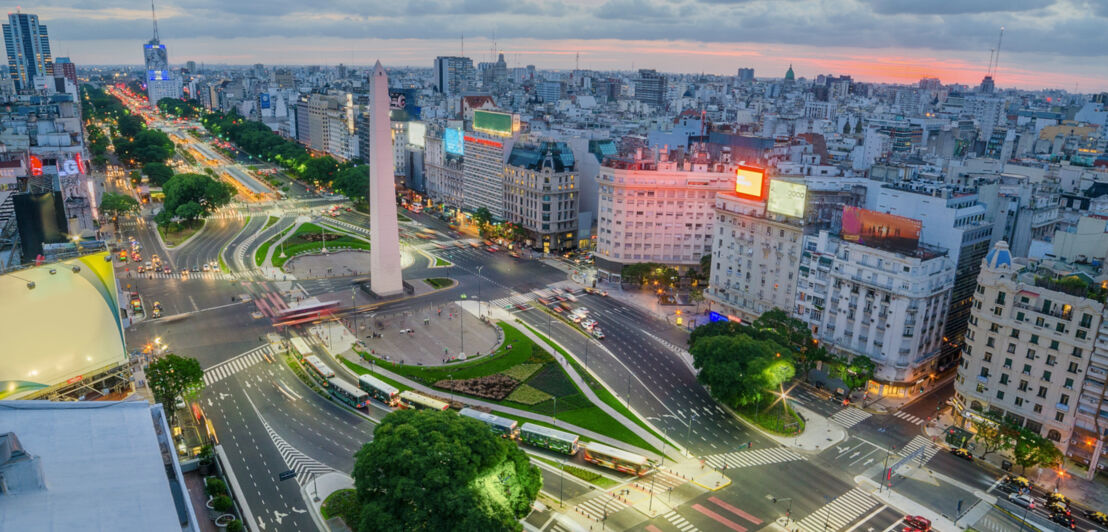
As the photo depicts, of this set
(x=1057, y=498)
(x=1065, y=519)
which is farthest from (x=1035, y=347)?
(x=1065, y=519)

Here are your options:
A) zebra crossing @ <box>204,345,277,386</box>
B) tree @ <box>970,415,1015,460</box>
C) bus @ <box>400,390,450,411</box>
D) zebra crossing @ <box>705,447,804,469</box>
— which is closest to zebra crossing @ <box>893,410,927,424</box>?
tree @ <box>970,415,1015,460</box>

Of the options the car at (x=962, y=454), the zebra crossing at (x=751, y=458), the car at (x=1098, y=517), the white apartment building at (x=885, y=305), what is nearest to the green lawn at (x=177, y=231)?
the zebra crossing at (x=751, y=458)

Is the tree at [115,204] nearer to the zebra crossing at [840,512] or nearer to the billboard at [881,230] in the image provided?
the billboard at [881,230]

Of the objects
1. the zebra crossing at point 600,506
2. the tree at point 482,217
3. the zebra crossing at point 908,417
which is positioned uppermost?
the tree at point 482,217

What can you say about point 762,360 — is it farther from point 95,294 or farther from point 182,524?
point 95,294

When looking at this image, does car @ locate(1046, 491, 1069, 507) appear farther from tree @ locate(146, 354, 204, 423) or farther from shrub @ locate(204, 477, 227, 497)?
tree @ locate(146, 354, 204, 423)

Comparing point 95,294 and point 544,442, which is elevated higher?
point 95,294

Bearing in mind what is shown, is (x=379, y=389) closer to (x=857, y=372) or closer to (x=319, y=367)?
(x=319, y=367)

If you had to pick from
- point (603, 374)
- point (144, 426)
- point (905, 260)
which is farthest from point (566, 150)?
point (144, 426)
